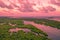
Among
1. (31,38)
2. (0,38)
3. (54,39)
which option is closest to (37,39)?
(31,38)

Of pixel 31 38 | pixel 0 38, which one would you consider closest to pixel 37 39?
pixel 31 38

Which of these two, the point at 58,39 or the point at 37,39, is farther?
the point at 58,39

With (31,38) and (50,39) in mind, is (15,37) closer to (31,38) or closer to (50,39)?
(31,38)

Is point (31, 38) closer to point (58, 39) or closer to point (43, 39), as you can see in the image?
point (43, 39)

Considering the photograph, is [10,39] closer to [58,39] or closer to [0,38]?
[0,38]

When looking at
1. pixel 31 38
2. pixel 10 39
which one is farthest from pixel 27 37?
pixel 10 39

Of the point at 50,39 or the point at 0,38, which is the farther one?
the point at 50,39

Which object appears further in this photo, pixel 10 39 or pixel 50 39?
pixel 50 39
